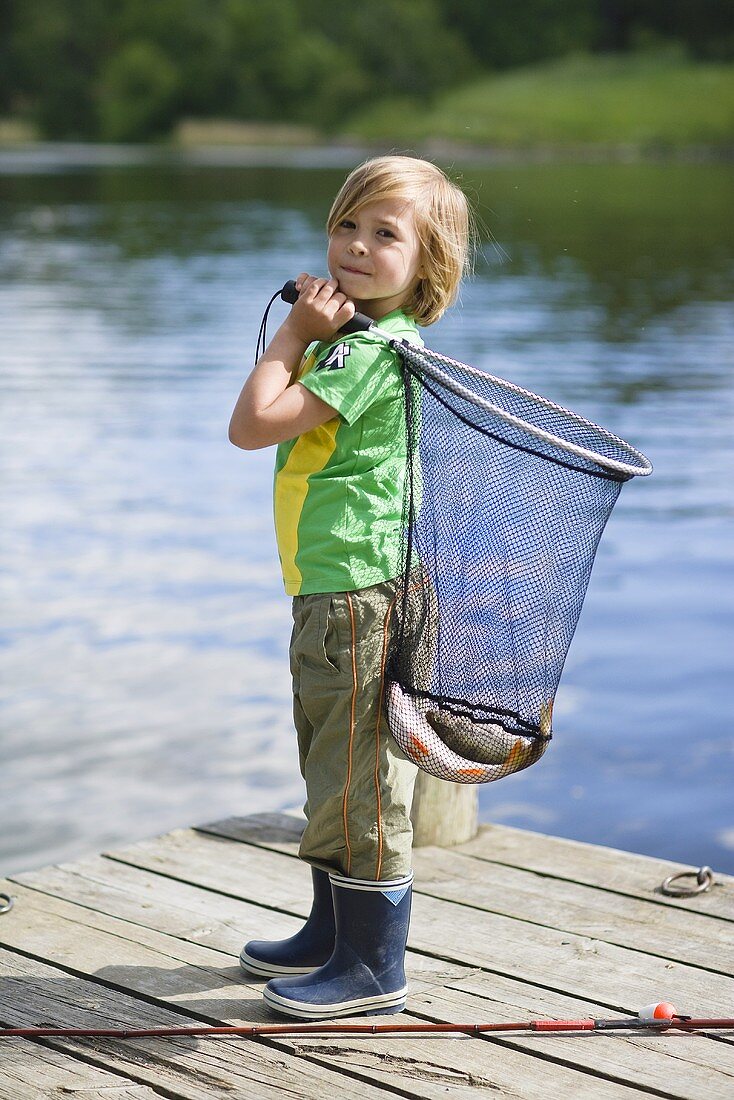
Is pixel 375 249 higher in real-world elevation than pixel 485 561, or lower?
higher

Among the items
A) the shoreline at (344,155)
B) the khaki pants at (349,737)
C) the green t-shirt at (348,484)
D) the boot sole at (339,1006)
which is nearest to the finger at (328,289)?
the green t-shirt at (348,484)

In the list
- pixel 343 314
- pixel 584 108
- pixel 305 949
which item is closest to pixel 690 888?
pixel 305 949

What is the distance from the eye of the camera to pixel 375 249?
11.6ft

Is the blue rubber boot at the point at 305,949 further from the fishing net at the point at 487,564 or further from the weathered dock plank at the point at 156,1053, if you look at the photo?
the fishing net at the point at 487,564

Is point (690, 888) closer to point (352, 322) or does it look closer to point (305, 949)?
point (305, 949)

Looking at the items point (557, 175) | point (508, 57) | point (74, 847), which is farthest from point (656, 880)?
point (508, 57)

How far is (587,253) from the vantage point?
100 feet

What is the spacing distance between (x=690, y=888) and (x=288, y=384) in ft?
6.64

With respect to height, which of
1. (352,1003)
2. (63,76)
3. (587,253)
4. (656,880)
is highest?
(63,76)

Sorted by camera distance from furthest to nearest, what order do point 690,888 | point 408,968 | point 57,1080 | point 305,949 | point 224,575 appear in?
point 224,575
point 690,888
point 408,968
point 305,949
point 57,1080

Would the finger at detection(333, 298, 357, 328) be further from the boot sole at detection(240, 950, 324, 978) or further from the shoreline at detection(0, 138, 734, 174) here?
the shoreline at detection(0, 138, 734, 174)

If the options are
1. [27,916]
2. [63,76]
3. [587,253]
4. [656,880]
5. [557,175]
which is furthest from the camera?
[63,76]

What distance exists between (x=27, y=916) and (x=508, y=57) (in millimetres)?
135092

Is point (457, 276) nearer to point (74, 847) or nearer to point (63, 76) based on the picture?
point (74, 847)
